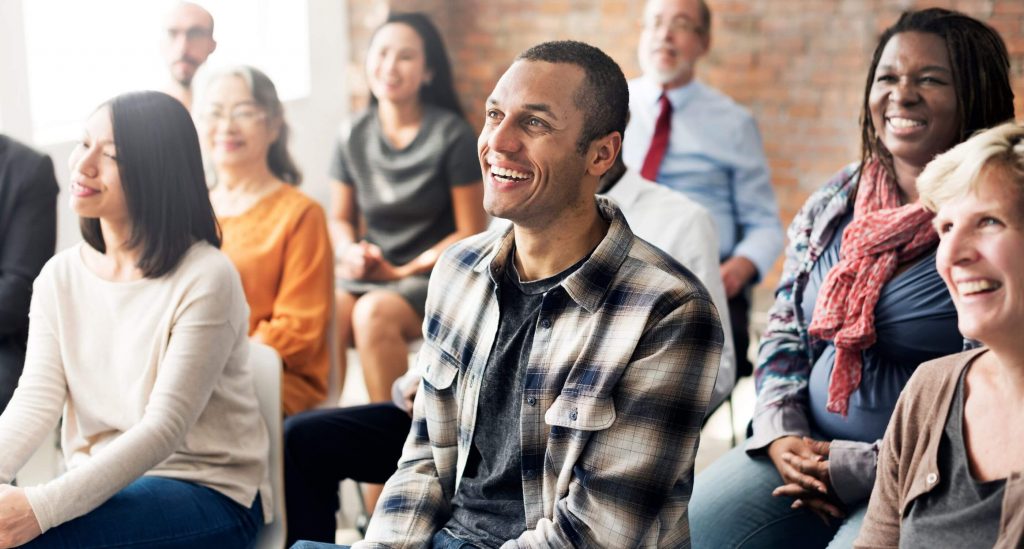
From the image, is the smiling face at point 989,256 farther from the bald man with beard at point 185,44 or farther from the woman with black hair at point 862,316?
the bald man with beard at point 185,44

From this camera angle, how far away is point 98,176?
2.10 metres

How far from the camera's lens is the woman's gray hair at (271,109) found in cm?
297

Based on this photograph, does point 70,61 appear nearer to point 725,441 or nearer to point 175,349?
Answer: point 175,349

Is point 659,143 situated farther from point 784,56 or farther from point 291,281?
point 784,56

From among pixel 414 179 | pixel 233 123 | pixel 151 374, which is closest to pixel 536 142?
pixel 151 374

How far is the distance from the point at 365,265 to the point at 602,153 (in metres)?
1.79

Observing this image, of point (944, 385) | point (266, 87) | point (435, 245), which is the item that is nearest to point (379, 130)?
point (435, 245)

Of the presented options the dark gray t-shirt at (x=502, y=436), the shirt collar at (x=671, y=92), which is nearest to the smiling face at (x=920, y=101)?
the dark gray t-shirt at (x=502, y=436)

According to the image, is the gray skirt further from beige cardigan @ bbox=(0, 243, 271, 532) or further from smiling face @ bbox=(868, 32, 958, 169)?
smiling face @ bbox=(868, 32, 958, 169)

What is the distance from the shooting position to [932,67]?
209cm

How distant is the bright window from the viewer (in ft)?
12.1

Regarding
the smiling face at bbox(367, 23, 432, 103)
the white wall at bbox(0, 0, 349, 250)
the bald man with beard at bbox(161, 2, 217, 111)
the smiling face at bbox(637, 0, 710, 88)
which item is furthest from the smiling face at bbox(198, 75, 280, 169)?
the white wall at bbox(0, 0, 349, 250)

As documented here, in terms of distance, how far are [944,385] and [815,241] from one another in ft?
2.29

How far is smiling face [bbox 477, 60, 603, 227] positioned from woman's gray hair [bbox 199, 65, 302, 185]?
1394mm
